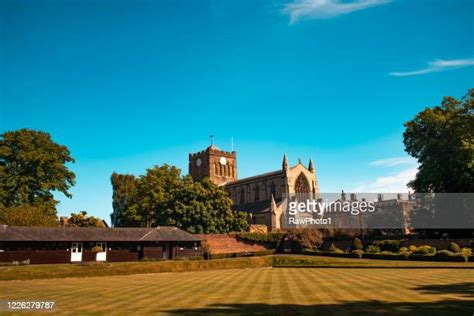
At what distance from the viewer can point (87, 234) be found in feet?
146

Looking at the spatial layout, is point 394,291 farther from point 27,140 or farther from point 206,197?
point 27,140

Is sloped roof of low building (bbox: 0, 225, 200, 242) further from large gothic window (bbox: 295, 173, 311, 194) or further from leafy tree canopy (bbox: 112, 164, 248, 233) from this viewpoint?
large gothic window (bbox: 295, 173, 311, 194)

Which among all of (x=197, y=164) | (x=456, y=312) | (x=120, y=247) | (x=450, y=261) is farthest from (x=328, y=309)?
(x=197, y=164)

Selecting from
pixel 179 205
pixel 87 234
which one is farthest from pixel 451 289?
pixel 179 205

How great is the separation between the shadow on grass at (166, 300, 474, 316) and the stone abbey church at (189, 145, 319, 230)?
62.9m

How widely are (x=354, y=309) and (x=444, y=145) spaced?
1495 inches

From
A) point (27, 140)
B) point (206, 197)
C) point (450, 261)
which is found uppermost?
point (27, 140)

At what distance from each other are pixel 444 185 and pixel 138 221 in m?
42.4

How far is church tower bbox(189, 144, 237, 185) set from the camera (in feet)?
336

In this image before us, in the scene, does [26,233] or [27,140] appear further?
[27,140]

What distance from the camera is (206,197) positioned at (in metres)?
60.2

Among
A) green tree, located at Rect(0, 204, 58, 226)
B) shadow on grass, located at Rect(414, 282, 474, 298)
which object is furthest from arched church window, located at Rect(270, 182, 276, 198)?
shadow on grass, located at Rect(414, 282, 474, 298)

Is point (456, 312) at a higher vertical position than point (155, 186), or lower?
lower

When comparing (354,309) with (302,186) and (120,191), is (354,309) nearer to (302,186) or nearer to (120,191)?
(120,191)
